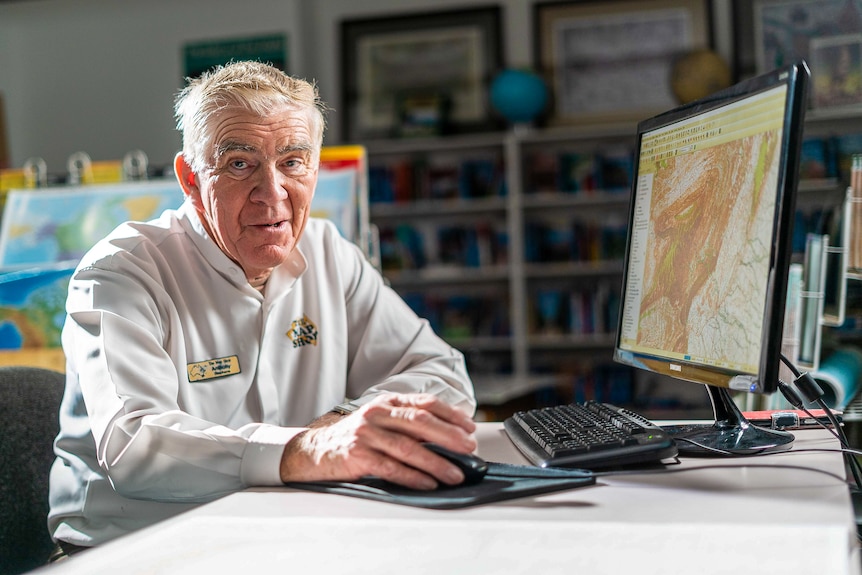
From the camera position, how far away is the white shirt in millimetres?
1173

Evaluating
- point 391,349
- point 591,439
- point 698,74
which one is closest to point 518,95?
point 698,74

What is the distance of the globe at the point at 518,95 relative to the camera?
18.1ft

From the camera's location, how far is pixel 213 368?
1.52m

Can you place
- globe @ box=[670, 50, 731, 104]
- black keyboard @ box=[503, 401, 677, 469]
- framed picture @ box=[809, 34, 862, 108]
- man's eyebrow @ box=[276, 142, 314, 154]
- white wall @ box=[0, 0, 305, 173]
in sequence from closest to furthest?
black keyboard @ box=[503, 401, 677, 469] → man's eyebrow @ box=[276, 142, 314, 154] → framed picture @ box=[809, 34, 862, 108] → globe @ box=[670, 50, 731, 104] → white wall @ box=[0, 0, 305, 173]

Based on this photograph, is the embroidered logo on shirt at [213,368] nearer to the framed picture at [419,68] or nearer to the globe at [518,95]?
the globe at [518,95]

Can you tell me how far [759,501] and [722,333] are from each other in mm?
259

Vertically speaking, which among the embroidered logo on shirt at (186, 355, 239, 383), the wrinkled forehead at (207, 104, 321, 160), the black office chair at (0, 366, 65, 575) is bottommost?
the black office chair at (0, 366, 65, 575)

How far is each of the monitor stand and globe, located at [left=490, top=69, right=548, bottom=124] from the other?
14.3 ft

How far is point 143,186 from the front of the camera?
2.86m

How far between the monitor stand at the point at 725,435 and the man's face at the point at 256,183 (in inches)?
27.5

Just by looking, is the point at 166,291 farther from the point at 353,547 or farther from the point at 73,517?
the point at 353,547

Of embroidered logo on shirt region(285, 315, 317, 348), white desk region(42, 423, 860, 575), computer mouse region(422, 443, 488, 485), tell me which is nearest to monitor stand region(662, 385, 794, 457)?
white desk region(42, 423, 860, 575)

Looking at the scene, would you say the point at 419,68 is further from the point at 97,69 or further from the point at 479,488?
the point at 479,488

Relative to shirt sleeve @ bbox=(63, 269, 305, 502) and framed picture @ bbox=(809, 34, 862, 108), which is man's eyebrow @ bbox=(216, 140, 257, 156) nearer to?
shirt sleeve @ bbox=(63, 269, 305, 502)
